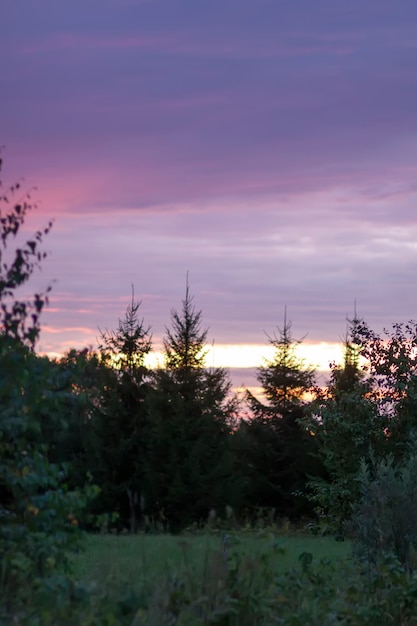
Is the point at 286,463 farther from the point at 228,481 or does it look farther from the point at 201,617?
the point at 201,617

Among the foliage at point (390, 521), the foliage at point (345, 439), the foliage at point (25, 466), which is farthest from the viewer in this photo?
the foliage at point (345, 439)

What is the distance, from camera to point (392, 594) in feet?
29.9

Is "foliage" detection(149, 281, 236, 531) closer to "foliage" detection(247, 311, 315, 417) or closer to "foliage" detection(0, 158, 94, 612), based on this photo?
"foliage" detection(247, 311, 315, 417)

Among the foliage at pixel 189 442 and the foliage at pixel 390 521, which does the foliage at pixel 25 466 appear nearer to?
the foliage at pixel 390 521

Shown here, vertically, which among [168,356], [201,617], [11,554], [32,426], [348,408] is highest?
[168,356]

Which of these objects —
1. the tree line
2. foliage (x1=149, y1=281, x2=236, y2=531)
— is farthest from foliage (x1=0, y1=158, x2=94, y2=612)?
foliage (x1=149, y1=281, x2=236, y2=531)

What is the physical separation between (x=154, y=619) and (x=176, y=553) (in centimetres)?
639

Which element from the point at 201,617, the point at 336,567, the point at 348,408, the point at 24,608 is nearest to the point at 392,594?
the point at 336,567

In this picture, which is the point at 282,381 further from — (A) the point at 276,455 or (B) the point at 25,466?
(B) the point at 25,466

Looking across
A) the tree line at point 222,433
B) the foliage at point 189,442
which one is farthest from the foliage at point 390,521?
the foliage at point 189,442

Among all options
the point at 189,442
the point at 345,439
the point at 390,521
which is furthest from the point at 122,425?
the point at 390,521

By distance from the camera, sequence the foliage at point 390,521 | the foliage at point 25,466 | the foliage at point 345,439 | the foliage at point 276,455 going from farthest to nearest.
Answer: the foliage at point 276,455 → the foliage at point 345,439 → the foliage at point 390,521 → the foliage at point 25,466

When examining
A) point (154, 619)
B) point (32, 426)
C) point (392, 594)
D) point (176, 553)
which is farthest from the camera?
point (176, 553)

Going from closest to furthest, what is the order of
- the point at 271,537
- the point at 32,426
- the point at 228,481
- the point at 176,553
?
1. the point at 32,426
2. the point at 271,537
3. the point at 176,553
4. the point at 228,481
